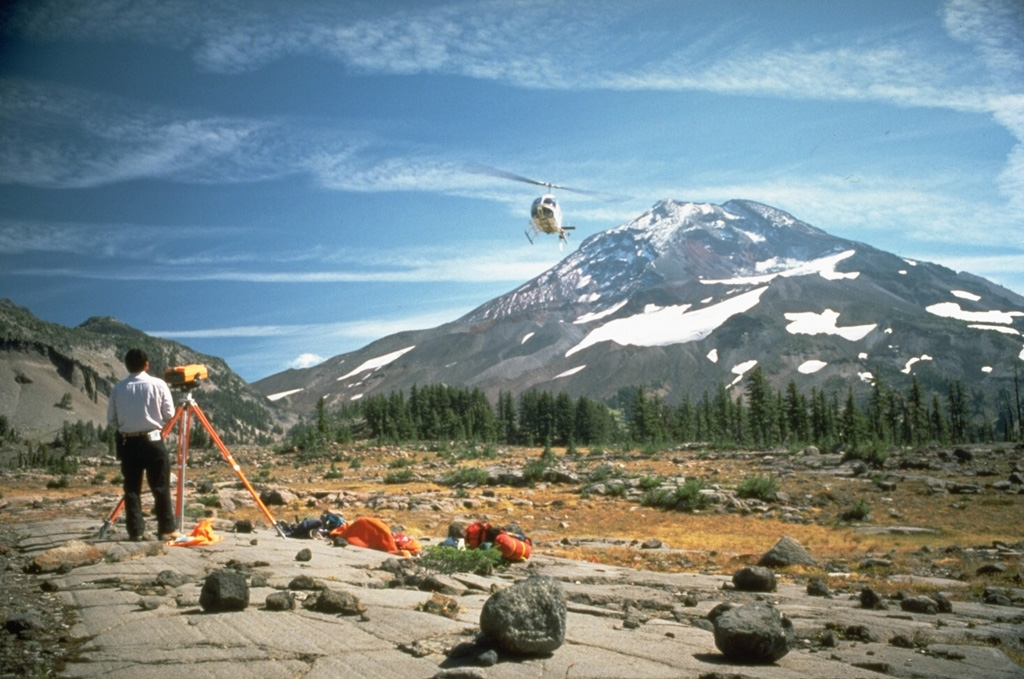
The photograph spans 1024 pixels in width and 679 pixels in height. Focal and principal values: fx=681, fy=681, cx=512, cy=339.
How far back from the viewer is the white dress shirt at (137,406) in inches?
313

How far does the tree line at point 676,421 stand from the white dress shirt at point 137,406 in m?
57.1

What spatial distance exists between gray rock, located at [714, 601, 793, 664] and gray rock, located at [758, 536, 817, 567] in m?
7.90

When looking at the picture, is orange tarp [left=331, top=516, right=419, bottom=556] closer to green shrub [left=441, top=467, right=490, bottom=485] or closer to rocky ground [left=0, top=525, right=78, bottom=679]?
rocky ground [left=0, top=525, right=78, bottom=679]

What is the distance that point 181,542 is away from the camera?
328 inches

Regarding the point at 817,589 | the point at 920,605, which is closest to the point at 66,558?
the point at 817,589

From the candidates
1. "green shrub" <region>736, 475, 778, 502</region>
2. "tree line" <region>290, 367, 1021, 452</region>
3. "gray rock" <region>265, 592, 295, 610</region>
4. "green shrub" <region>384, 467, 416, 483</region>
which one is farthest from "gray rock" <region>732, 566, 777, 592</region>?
"tree line" <region>290, 367, 1021, 452</region>

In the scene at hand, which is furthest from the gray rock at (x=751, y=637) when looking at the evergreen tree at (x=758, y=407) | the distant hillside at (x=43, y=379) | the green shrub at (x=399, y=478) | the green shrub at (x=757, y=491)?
the distant hillside at (x=43, y=379)

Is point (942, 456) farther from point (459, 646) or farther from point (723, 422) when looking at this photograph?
point (459, 646)

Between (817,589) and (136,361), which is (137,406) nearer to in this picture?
(136,361)

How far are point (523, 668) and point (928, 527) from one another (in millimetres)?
19058

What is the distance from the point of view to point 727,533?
746 inches

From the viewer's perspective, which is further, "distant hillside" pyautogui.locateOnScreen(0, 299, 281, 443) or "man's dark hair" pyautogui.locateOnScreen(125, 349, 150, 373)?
"distant hillside" pyautogui.locateOnScreen(0, 299, 281, 443)

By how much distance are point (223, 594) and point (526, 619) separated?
7.91 feet

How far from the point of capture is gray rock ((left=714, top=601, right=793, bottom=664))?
200 inches
